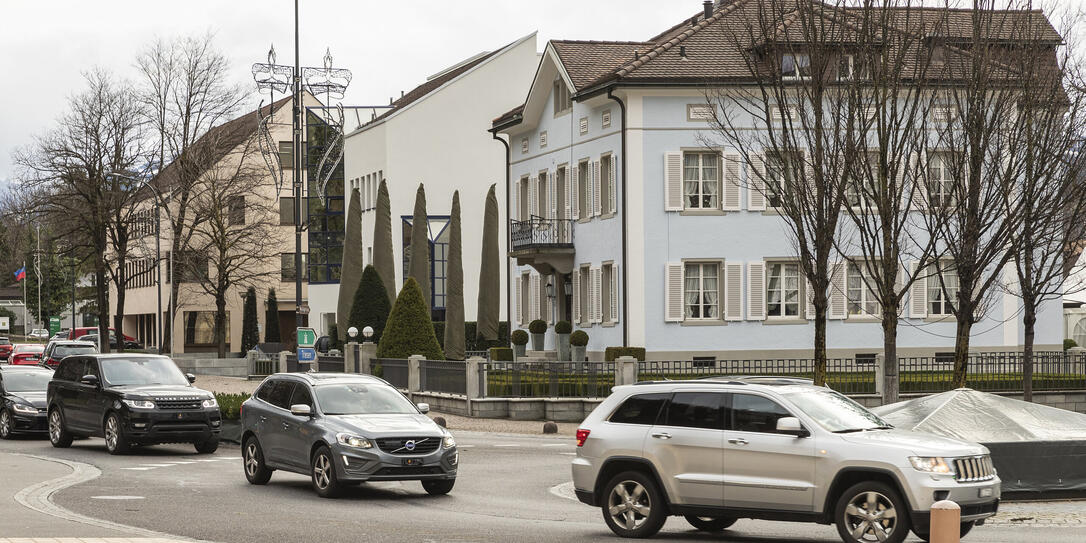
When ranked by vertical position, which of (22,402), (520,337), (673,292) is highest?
(673,292)

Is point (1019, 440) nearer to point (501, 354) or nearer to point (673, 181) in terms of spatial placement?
point (673, 181)

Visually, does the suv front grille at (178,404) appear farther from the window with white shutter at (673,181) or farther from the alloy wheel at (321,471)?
the window with white shutter at (673,181)

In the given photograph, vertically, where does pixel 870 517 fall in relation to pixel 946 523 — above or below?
below

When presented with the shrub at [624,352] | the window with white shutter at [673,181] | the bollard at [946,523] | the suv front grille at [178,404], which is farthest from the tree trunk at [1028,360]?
the bollard at [946,523]

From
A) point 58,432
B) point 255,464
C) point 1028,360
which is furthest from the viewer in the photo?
point 1028,360

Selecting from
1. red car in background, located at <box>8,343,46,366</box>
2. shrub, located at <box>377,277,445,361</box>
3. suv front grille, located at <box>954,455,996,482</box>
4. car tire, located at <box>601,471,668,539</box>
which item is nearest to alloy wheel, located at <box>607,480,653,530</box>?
car tire, located at <box>601,471,668,539</box>

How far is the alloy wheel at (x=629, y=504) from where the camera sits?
13938 millimetres

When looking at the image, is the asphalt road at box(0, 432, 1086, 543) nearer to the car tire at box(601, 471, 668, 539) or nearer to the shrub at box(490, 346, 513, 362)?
the car tire at box(601, 471, 668, 539)

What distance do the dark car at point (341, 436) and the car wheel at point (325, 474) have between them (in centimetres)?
1

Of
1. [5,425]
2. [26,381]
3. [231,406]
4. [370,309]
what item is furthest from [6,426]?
[370,309]

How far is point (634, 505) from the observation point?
45.9 ft

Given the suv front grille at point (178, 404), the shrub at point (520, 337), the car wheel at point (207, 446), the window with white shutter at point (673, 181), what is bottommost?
the car wheel at point (207, 446)

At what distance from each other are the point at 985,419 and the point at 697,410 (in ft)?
18.7

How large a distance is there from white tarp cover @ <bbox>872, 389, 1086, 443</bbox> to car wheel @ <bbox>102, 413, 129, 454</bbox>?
1315 cm
